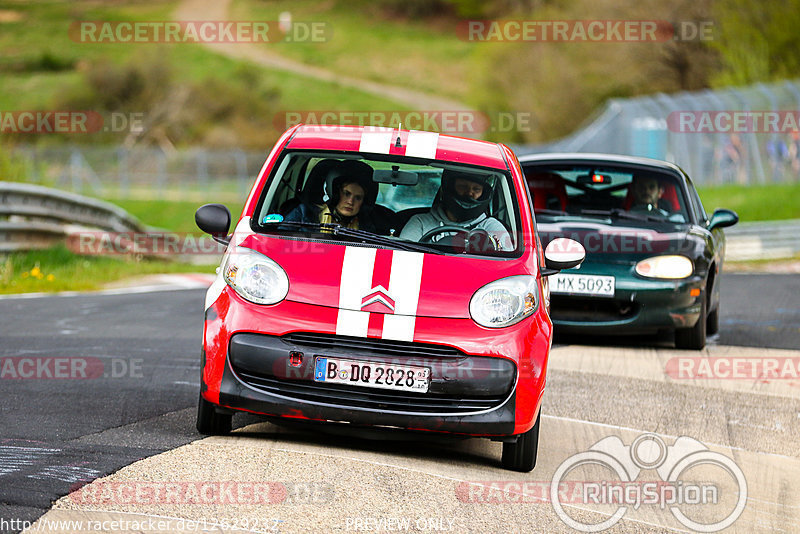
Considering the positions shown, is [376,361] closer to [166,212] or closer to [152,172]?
[166,212]

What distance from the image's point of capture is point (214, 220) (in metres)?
6.27

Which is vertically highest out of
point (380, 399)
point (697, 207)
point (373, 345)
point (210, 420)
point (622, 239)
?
point (697, 207)

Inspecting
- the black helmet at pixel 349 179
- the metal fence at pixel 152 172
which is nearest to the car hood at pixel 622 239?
the black helmet at pixel 349 179

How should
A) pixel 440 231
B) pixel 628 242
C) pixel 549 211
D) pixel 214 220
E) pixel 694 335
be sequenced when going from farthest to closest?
pixel 549 211
pixel 694 335
pixel 628 242
pixel 440 231
pixel 214 220

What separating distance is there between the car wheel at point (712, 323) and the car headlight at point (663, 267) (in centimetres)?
146

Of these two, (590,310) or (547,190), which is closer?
(590,310)

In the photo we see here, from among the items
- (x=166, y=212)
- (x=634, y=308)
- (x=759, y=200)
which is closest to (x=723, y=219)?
Result: (x=634, y=308)

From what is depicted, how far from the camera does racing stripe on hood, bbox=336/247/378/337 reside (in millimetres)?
5480

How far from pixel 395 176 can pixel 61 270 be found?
987 centimetres

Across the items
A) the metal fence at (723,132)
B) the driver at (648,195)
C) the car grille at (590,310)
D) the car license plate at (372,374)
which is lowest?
the car license plate at (372,374)

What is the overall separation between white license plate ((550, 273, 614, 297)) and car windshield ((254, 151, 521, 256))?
309 centimetres

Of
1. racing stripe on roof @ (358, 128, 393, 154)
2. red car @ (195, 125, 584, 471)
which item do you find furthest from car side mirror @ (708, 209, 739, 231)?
red car @ (195, 125, 584, 471)

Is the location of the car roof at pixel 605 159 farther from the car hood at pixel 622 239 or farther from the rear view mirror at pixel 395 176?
the rear view mirror at pixel 395 176

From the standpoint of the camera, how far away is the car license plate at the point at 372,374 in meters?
5.47
